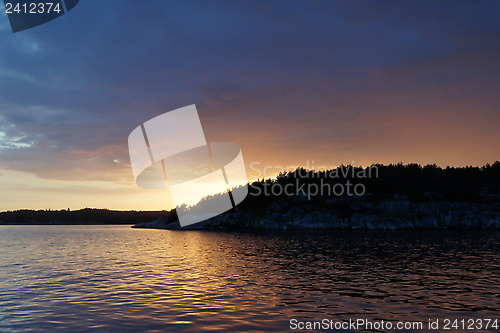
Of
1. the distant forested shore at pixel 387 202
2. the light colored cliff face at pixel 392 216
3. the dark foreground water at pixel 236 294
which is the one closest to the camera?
the dark foreground water at pixel 236 294

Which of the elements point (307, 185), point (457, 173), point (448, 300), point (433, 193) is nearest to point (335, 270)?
point (448, 300)

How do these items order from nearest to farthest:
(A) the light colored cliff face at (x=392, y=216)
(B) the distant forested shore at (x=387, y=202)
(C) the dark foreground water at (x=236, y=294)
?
(C) the dark foreground water at (x=236, y=294) → (A) the light colored cliff face at (x=392, y=216) → (B) the distant forested shore at (x=387, y=202)

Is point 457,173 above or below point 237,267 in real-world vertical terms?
above

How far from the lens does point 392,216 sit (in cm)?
14938

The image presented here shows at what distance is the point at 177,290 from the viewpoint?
2866cm

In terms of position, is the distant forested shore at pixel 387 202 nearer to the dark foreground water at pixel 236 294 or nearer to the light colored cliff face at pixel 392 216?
the light colored cliff face at pixel 392 216

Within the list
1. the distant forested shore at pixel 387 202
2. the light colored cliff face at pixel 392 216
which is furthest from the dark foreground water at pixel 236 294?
the distant forested shore at pixel 387 202

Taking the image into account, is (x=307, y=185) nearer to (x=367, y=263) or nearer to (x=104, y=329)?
(x=367, y=263)

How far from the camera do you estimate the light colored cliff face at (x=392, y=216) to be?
140250 mm

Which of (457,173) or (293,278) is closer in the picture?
(293,278)

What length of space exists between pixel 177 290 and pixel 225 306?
23.5 ft

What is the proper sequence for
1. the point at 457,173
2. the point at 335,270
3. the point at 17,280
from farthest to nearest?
the point at 457,173, the point at 335,270, the point at 17,280

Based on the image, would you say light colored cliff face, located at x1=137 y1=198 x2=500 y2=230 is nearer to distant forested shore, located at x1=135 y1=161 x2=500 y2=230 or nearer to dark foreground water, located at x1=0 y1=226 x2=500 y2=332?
distant forested shore, located at x1=135 y1=161 x2=500 y2=230

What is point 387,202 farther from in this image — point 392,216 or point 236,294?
point 236,294
